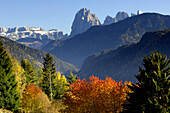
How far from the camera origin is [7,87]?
125 ft

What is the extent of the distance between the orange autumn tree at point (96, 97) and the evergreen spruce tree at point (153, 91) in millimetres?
9950

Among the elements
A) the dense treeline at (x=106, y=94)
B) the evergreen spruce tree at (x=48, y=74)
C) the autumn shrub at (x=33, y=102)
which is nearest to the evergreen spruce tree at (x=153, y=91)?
the dense treeline at (x=106, y=94)

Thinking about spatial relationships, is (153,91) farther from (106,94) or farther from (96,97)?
(96,97)

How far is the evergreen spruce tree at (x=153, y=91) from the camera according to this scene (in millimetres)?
18672

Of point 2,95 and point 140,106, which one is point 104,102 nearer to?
point 140,106

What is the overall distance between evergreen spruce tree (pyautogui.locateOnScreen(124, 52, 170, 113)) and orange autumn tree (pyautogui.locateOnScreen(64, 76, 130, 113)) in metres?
9.95

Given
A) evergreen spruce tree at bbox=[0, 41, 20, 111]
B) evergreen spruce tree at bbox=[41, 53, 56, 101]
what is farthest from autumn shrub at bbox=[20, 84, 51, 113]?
evergreen spruce tree at bbox=[41, 53, 56, 101]

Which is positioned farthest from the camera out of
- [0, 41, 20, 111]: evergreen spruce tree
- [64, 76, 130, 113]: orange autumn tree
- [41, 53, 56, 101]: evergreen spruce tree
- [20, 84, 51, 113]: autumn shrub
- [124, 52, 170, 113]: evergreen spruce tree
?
[41, 53, 56, 101]: evergreen spruce tree

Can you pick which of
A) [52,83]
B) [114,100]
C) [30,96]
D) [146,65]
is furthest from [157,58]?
[52,83]

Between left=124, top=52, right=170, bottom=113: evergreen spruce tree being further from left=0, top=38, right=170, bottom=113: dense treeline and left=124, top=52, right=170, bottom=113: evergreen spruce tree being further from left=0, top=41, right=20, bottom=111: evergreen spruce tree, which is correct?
left=0, top=41, right=20, bottom=111: evergreen spruce tree

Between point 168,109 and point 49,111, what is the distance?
30.6m

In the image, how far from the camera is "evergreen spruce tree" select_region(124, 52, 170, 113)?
18.7 metres

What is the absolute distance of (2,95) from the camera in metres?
37.0

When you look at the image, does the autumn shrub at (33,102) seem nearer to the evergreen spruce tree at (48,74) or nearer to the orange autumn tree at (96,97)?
the evergreen spruce tree at (48,74)
